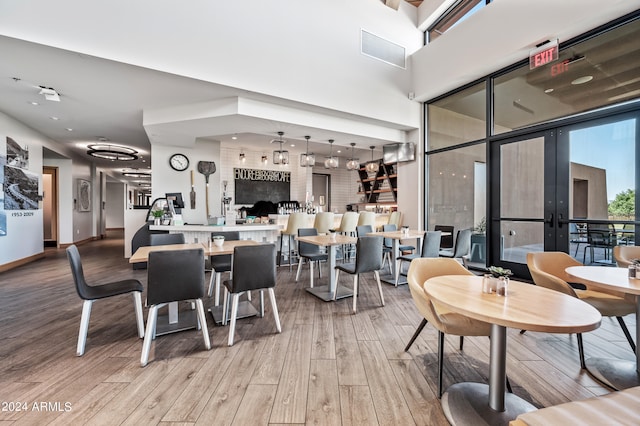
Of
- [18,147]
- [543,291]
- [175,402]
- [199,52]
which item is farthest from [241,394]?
[18,147]

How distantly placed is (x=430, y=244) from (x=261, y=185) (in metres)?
6.14

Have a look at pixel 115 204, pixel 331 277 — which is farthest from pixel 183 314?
pixel 115 204

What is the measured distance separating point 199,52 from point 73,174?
8020 mm

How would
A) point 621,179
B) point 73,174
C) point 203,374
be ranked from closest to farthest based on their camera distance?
1. point 203,374
2. point 621,179
3. point 73,174

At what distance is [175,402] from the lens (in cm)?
182

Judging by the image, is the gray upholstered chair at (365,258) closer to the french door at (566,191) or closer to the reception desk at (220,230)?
the reception desk at (220,230)

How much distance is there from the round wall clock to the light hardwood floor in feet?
13.8

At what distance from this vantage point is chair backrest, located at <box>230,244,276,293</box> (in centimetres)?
259

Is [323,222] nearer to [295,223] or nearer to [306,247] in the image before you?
[295,223]

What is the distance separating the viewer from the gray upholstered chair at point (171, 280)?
2.27 metres

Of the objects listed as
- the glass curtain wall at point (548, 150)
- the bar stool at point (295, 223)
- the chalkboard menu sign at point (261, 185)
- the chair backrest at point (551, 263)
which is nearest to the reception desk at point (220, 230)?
the bar stool at point (295, 223)

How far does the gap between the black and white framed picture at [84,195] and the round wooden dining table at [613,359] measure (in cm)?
1253

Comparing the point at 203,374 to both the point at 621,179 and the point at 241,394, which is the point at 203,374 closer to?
the point at 241,394

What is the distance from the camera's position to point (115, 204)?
1644 cm
